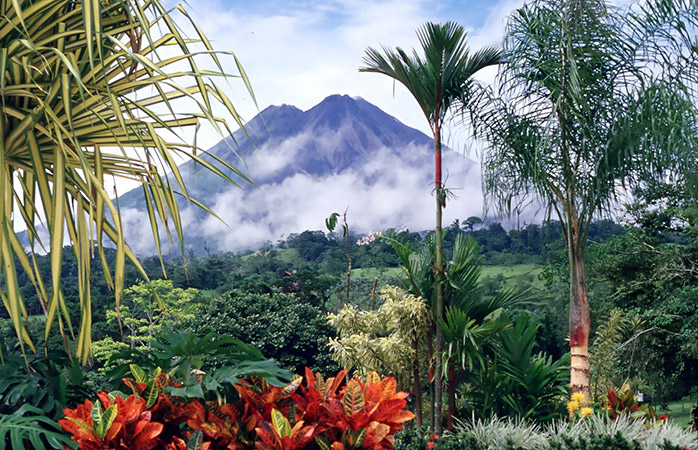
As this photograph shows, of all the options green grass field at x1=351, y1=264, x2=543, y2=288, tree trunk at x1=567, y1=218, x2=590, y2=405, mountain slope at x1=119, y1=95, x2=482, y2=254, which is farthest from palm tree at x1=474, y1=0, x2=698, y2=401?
mountain slope at x1=119, y1=95, x2=482, y2=254

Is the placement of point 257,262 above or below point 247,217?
below

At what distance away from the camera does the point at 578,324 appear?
15.8ft

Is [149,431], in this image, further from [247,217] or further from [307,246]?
[247,217]

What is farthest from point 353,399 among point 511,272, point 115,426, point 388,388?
point 511,272

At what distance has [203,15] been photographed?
8.17 ft

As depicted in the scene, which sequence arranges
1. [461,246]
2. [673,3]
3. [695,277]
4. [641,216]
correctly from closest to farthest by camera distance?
[673,3] → [461,246] → [695,277] → [641,216]

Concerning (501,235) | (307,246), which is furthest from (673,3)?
(307,246)

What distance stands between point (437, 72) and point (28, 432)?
4.33 meters

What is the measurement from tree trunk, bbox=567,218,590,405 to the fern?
13.6 feet

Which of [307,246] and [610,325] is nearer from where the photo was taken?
[610,325]

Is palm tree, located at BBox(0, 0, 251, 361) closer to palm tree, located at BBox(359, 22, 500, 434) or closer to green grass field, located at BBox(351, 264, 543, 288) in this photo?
palm tree, located at BBox(359, 22, 500, 434)

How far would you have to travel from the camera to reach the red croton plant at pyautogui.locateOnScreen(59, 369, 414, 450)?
1364mm

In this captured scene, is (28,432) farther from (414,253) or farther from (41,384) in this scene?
(414,253)

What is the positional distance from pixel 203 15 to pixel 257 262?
924 inches
